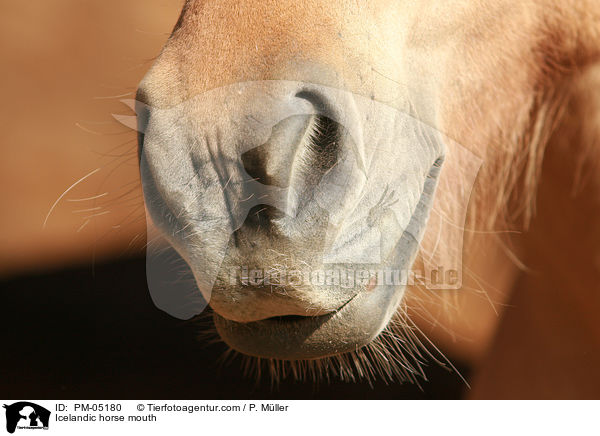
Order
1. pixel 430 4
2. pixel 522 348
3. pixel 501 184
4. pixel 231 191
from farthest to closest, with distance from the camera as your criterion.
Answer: pixel 522 348 < pixel 501 184 < pixel 430 4 < pixel 231 191

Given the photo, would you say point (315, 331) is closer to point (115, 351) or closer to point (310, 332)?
point (310, 332)

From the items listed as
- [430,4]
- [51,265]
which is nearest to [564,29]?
[430,4]

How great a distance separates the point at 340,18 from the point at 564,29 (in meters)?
0.38

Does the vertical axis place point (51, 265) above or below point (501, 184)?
below

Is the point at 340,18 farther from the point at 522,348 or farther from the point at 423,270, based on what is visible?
the point at 522,348

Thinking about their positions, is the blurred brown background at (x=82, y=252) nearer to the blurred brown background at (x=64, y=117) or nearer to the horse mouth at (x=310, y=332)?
the blurred brown background at (x=64, y=117)

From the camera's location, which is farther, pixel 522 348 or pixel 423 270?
pixel 522 348

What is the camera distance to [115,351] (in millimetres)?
1613

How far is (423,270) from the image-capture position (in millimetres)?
764
